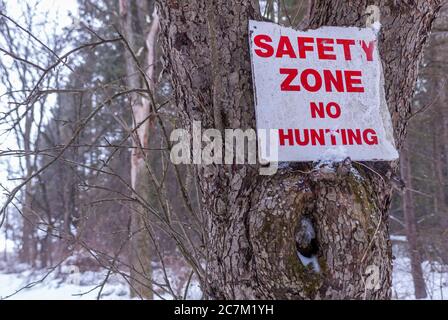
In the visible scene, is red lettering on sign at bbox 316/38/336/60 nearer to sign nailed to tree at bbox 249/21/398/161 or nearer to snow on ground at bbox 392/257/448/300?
sign nailed to tree at bbox 249/21/398/161

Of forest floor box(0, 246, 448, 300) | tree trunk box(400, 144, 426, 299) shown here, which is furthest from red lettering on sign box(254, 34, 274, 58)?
forest floor box(0, 246, 448, 300)

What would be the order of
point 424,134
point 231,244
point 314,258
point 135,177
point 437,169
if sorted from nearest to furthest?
point 314,258
point 231,244
point 135,177
point 424,134
point 437,169

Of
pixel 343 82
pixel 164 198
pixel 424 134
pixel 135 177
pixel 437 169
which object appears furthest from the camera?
pixel 437 169

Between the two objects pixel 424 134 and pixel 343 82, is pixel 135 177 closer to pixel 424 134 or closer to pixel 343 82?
pixel 424 134

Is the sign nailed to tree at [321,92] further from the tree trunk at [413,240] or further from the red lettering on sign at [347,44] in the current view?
the tree trunk at [413,240]

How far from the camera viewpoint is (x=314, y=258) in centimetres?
136

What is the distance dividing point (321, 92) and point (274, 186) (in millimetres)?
384

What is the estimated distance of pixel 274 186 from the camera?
1408mm

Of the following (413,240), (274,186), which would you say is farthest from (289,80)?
(413,240)

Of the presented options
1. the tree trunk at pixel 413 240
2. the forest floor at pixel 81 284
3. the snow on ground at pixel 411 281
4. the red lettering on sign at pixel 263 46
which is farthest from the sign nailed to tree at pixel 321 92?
the forest floor at pixel 81 284

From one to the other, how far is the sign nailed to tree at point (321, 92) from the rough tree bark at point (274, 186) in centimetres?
5
